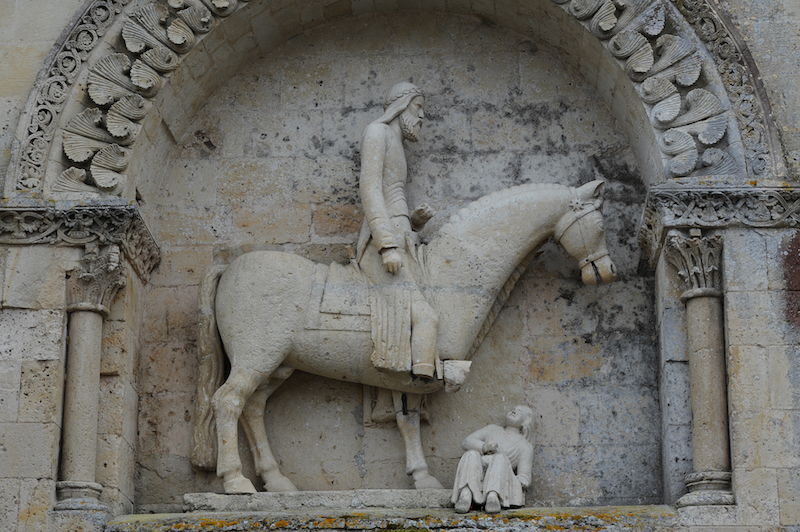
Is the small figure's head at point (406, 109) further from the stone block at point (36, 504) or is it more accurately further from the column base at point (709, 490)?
the stone block at point (36, 504)

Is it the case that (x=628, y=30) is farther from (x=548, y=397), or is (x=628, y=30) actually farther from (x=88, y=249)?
(x=88, y=249)

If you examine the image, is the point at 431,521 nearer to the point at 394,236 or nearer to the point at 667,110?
the point at 394,236

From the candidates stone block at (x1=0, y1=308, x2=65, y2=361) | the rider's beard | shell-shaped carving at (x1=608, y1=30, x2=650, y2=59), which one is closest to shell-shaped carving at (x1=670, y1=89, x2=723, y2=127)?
shell-shaped carving at (x1=608, y1=30, x2=650, y2=59)

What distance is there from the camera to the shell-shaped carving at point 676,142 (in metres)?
8.25

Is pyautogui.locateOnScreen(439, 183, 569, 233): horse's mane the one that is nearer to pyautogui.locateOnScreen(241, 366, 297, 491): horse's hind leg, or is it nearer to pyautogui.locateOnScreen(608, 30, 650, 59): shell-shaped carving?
pyautogui.locateOnScreen(608, 30, 650, 59): shell-shaped carving

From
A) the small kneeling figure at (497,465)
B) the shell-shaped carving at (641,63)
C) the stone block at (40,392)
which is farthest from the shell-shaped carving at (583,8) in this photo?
the stone block at (40,392)

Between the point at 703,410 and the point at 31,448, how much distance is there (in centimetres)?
404

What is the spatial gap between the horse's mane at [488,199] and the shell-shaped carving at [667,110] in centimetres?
75

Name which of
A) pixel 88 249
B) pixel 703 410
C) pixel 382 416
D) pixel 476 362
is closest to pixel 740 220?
pixel 703 410

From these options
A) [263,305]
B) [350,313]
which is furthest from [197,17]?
[350,313]

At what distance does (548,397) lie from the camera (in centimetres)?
862

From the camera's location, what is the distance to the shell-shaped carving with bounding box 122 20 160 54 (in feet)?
28.4

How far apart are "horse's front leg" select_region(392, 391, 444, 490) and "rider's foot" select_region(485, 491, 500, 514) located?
0.66 m

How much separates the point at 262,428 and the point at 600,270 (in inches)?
95.4
